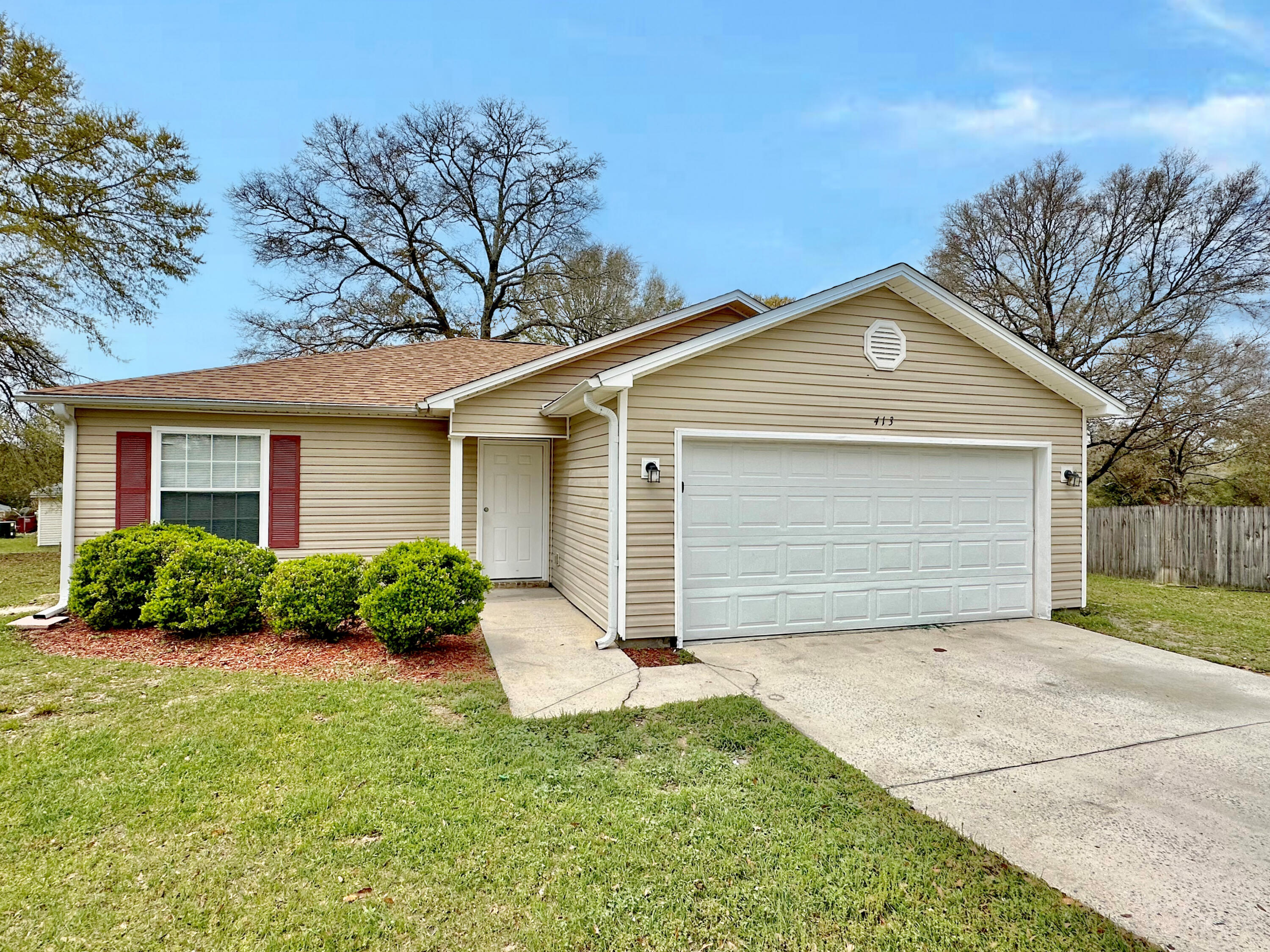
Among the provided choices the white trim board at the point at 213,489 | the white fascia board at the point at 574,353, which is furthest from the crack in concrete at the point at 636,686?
the white trim board at the point at 213,489

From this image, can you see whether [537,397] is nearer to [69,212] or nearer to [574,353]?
[574,353]

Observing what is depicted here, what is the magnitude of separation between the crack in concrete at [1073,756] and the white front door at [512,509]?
708 centimetres

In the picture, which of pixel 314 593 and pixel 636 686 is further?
pixel 314 593

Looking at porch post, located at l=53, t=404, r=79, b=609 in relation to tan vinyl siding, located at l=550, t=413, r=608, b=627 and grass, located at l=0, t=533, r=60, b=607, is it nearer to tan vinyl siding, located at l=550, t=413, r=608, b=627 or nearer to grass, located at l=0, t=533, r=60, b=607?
grass, located at l=0, t=533, r=60, b=607

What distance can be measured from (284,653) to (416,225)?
18951 millimetres

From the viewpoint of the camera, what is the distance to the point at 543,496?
995cm

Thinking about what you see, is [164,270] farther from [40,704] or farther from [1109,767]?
[1109,767]

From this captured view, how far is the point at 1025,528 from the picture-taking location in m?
7.85

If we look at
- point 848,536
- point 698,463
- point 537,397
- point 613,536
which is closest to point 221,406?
point 537,397

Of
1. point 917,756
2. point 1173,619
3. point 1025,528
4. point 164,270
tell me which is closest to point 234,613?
point 917,756

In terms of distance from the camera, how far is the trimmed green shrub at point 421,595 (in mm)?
5680

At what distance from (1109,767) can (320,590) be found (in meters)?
6.53

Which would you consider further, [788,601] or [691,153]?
[691,153]

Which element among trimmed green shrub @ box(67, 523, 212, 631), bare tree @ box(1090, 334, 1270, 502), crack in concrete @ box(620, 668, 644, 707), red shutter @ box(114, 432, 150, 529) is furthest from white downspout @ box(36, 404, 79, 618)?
bare tree @ box(1090, 334, 1270, 502)
